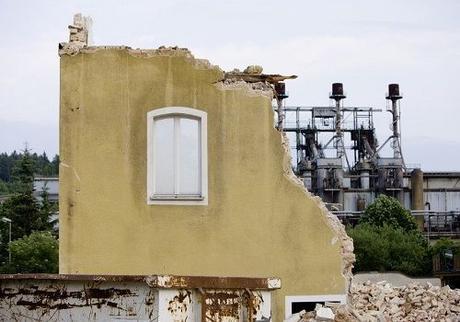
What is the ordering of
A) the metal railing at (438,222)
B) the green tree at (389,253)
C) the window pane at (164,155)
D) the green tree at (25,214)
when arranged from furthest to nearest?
the metal railing at (438,222), the green tree at (25,214), the green tree at (389,253), the window pane at (164,155)

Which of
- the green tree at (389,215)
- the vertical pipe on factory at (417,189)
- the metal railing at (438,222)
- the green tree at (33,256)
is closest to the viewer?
the green tree at (33,256)

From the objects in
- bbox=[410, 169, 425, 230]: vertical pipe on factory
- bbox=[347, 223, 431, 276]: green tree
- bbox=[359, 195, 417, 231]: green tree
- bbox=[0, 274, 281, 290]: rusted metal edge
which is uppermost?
bbox=[410, 169, 425, 230]: vertical pipe on factory


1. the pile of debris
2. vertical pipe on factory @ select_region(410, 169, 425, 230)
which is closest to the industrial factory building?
vertical pipe on factory @ select_region(410, 169, 425, 230)

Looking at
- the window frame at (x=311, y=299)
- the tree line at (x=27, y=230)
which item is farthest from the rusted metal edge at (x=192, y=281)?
the tree line at (x=27, y=230)

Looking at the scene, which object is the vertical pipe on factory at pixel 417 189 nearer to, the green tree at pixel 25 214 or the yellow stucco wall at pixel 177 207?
the green tree at pixel 25 214

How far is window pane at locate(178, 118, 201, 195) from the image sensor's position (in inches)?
639

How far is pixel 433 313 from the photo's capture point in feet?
59.3

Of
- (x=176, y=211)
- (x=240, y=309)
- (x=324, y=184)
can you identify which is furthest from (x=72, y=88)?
(x=324, y=184)

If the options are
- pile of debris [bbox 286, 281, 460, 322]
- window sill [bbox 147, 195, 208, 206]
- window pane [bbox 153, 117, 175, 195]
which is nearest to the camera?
window sill [bbox 147, 195, 208, 206]

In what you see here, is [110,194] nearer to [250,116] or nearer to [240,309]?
[250,116]

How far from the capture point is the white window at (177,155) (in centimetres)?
1611

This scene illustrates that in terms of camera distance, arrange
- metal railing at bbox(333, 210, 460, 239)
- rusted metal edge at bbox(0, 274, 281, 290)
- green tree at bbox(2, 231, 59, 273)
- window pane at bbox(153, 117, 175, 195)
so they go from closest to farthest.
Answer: rusted metal edge at bbox(0, 274, 281, 290), window pane at bbox(153, 117, 175, 195), green tree at bbox(2, 231, 59, 273), metal railing at bbox(333, 210, 460, 239)

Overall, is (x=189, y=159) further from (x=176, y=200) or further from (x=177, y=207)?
(x=177, y=207)

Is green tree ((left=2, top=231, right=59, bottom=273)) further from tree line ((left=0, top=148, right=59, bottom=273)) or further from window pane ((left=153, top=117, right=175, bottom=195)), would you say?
window pane ((left=153, top=117, right=175, bottom=195))
